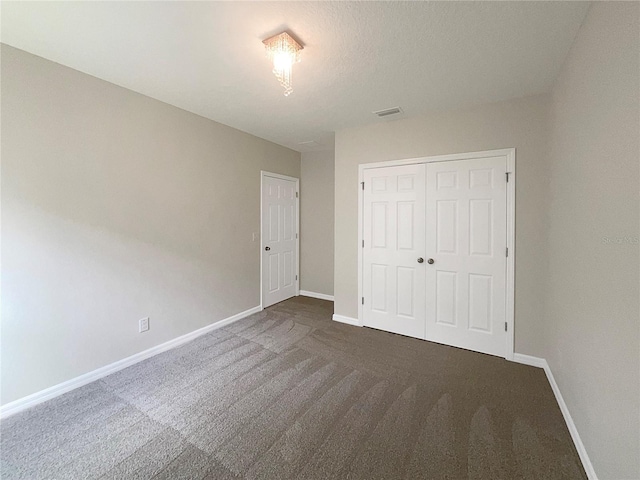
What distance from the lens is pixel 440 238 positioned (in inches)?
110

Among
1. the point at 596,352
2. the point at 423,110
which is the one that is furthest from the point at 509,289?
the point at 423,110

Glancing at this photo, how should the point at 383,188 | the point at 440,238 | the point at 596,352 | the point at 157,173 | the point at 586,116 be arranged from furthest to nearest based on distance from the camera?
1. the point at 383,188
2. the point at 440,238
3. the point at 157,173
4. the point at 586,116
5. the point at 596,352

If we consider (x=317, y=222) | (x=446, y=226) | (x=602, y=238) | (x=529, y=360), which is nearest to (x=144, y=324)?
(x=317, y=222)

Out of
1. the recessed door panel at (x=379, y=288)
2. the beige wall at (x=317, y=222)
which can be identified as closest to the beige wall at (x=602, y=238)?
the recessed door panel at (x=379, y=288)

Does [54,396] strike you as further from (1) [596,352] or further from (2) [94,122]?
(1) [596,352]

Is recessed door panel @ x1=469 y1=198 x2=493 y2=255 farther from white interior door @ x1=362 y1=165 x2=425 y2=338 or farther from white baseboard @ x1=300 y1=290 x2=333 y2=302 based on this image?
white baseboard @ x1=300 y1=290 x2=333 y2=302

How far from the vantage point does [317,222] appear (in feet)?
14.9

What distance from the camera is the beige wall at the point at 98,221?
1.82 metres

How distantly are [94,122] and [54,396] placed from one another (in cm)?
218

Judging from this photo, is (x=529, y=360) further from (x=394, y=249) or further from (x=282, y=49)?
(x=282, y=49)

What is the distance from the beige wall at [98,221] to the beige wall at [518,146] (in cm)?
204

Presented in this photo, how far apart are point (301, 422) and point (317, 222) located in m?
3.20

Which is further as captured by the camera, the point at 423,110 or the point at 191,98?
the point at 423,110

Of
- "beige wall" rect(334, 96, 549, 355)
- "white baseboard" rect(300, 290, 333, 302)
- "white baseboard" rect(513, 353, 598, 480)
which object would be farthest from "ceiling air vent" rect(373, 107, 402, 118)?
"white baseboard" rect(300, 290, 333, 302)
